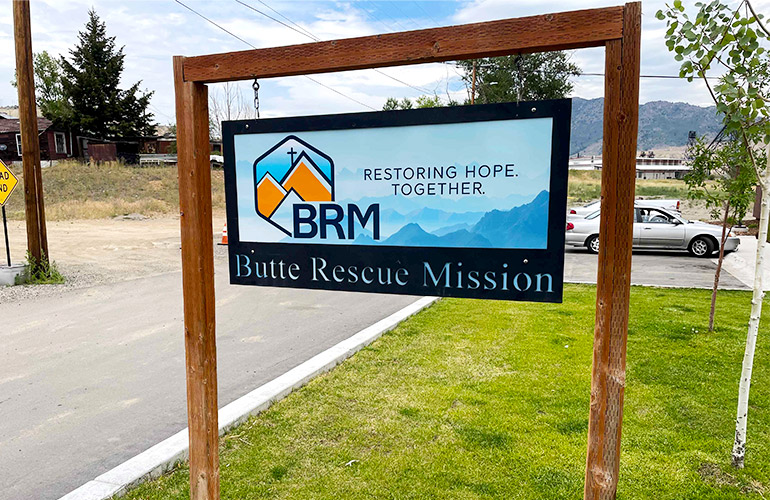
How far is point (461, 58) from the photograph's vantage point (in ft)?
7.54

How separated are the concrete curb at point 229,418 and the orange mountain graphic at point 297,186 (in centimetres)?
194

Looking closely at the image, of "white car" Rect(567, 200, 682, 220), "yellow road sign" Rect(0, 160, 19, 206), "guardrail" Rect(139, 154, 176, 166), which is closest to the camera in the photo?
"yellow road sign" Rect(0, 160, 19, 206)

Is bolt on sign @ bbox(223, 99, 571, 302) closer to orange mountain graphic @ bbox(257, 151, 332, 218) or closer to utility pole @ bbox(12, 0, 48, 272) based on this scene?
orange mountain graphic @ bbox(257, 151, 332, 218)

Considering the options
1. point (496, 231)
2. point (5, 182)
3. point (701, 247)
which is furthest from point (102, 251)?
point (701, 247)

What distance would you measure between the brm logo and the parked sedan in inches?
521

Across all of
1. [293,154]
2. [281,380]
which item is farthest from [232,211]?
[281,380]

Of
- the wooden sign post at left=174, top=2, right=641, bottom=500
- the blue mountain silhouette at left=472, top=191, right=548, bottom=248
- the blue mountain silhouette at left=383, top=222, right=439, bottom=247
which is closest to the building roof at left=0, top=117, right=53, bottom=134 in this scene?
the wooden sign post at left=174, top=2, right=641, bottom=500

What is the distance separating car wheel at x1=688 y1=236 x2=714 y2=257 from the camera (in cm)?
1470

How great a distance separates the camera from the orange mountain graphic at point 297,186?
257cm

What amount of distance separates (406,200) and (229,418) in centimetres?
259

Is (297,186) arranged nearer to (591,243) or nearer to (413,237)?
(413,237)

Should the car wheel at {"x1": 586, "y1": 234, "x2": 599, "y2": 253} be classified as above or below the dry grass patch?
below

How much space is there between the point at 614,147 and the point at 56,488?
3711 millimetres

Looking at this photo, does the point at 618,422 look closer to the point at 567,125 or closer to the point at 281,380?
the point at 567,125
